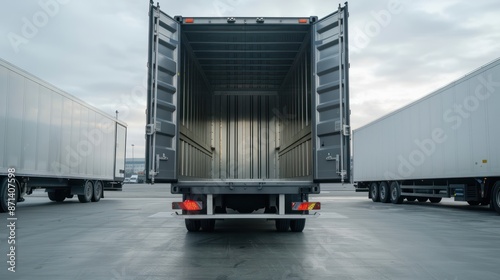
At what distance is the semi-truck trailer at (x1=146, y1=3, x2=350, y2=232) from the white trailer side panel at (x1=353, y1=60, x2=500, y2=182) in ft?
19.0

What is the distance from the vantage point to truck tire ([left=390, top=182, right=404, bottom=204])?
19.8m

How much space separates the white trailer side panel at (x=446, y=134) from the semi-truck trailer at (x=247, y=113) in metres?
5.81

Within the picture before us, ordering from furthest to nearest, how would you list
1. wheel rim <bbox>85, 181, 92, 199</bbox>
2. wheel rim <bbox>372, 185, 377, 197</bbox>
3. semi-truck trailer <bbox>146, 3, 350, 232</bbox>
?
wheel rim <bbox>372, 185, 377, 197</bbox>, wheel rim <bbox>85, 181, 92, 199</bbox>, semi-truck trailer <bbox>146, 3, 350, 232</bbox>

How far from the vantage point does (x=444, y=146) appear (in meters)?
15.4

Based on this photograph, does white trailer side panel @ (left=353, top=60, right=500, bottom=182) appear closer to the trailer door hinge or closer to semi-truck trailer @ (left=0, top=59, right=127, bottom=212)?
the trailer door hinge

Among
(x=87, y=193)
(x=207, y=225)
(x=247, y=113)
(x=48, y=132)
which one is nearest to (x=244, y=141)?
(x=247, y=113)

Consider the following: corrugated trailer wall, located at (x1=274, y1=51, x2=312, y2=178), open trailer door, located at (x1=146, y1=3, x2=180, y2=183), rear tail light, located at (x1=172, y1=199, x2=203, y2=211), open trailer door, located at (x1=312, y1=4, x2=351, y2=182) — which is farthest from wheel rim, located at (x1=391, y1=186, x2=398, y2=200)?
open trailer door, located at (x1=146, y1=3, x2=180, y2=183)

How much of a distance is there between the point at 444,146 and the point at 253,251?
10638 mm

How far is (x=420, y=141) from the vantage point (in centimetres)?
1697

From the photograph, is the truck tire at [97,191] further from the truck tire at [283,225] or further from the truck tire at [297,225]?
the truck tire at [297,225]

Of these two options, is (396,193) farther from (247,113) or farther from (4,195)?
(4,195)

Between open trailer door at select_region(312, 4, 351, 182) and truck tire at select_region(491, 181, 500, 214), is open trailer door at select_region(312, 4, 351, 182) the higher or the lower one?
the higher one

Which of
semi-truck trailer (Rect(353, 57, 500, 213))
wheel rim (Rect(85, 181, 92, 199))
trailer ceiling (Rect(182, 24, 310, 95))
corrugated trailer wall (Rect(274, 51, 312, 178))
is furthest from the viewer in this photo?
wheel rim (Rect(85, 181, 92, 199))

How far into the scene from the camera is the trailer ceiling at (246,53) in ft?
28.6
